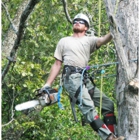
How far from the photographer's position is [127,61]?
3078 mm

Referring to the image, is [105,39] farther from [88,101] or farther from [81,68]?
[88,101]

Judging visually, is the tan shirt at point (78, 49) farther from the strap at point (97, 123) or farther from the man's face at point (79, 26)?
the strap at point (97, 123)

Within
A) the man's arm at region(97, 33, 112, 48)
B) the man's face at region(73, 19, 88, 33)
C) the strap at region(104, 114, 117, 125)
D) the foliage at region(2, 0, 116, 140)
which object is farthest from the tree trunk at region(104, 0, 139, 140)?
the foliage at region(2, 0, 116, 140)

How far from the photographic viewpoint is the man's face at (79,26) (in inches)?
165

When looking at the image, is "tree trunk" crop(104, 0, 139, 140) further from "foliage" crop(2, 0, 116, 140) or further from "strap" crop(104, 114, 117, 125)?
"foliage" crop(2, 0, 116, 140)

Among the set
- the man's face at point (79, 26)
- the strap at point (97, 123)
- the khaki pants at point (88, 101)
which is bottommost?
the strap at point (97, 123)

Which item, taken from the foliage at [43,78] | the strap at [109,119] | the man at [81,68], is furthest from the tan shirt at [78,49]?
the foliage at [43,78]

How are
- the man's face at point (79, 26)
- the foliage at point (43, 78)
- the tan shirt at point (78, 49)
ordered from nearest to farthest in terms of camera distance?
1. the tan shirt at point (78, 49)
2. the man's face at point (79, 26)
3. the foliage at point (43, 78)

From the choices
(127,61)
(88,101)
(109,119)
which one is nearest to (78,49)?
(88,101)

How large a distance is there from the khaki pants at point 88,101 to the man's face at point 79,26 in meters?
0.49

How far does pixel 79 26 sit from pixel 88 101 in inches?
32.3

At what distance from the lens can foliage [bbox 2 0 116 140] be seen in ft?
24.5

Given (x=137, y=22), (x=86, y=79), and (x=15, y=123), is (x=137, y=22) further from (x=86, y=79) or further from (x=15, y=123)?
(x=15, y=123)

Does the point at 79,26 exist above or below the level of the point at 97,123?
above
